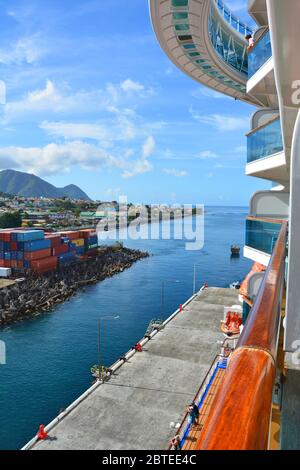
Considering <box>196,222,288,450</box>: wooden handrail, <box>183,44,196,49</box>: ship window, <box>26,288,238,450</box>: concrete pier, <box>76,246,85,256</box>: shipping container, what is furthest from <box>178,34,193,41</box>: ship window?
<box>76,246,85,256</box>: shipping container

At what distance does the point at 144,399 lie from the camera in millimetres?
15266

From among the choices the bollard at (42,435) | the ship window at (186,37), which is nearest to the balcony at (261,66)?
the ship window at (186,37)

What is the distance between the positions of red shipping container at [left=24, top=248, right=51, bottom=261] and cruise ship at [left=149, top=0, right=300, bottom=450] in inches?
1290

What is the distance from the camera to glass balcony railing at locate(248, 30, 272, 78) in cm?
973

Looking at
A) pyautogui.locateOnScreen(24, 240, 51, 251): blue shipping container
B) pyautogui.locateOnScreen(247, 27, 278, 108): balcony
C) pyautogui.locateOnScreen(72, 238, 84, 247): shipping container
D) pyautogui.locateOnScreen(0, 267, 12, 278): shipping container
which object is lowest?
pyautogui.locateOnScreen(0, 267, 12, 278): shipping container

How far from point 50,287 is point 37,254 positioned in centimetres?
615

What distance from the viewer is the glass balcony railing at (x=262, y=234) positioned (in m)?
9.17

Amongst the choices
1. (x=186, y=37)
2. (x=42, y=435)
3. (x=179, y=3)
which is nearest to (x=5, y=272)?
(x=42, y=435)

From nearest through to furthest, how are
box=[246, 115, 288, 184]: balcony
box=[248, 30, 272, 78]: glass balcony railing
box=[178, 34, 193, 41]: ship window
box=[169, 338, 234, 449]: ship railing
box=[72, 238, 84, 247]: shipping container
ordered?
box=[246, 115, 288, 184]: balcony → box=[248, 30, 272, 78]: glass balcony railing → box=[169, 338, 234, 449]: ship railing → box=[178, 34, 193, 41]: ship window → box=[72, 238, 84, 247]: shipping container

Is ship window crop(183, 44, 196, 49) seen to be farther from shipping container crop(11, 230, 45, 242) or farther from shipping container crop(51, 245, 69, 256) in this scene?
shipping container crop(51, 245, 69, 256)

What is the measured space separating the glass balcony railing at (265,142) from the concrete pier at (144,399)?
980cm

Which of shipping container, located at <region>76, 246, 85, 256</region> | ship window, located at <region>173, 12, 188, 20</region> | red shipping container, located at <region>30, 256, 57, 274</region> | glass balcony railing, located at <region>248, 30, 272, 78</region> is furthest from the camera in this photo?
shipping container, located at <region>76, 246, 85, 256</region>

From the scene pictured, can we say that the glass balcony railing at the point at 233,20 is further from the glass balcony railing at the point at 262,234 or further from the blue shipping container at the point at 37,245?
the blue shipping container at the point at 37,245

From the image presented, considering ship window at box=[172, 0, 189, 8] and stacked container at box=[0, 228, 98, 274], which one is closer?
ship window at box=[172, 0, 189, 8]
